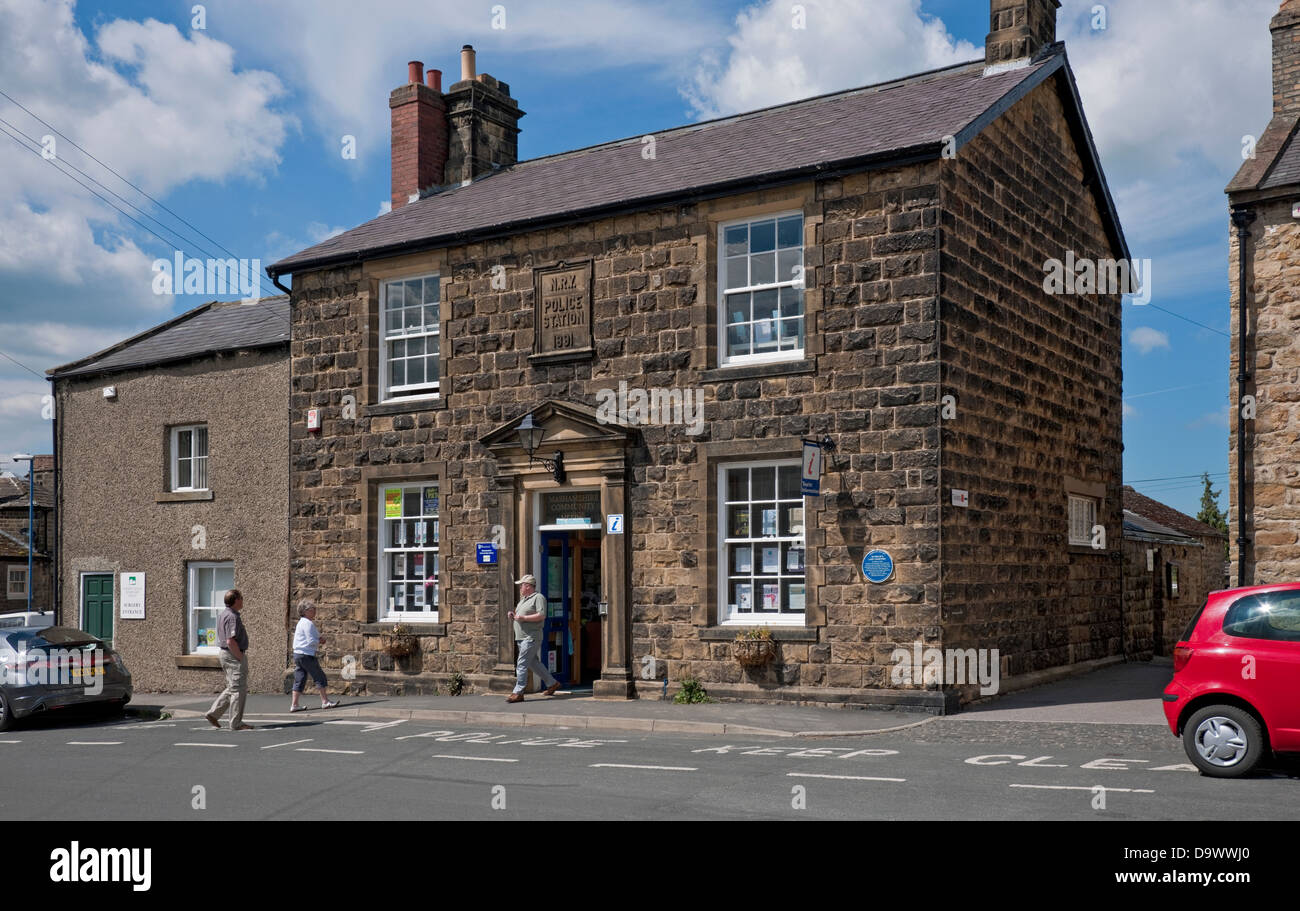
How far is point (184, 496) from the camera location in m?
22.2

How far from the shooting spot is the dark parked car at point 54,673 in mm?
16625

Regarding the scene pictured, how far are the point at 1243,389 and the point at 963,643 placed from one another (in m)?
5.07

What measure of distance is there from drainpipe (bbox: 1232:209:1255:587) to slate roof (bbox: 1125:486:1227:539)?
11.0m

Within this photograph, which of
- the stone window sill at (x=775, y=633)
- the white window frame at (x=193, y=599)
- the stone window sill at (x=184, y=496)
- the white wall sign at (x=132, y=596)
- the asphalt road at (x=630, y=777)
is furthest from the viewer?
the white wall sign at (x=132, y=596)

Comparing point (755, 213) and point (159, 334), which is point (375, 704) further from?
point (159, 334)

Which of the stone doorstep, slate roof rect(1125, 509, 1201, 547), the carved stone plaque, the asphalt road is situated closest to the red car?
the asphalt road

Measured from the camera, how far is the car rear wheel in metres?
9.97

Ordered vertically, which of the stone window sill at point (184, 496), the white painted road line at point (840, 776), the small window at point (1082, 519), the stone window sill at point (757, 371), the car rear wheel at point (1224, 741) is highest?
the stone window sill at point (757, 371)

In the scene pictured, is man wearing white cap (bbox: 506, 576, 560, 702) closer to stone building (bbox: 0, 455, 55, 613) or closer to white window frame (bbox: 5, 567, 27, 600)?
stone building (bbox: 0, 455, 55, 613)

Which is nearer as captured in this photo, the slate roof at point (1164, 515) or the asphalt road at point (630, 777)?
the asphalt road at point (630, 777)

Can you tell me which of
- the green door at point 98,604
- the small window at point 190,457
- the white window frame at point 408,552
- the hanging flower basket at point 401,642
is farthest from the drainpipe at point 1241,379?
the green door at point 98,604

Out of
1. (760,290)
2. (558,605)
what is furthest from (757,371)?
(558,605)

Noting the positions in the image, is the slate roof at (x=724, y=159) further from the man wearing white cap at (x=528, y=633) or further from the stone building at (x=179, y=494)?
the man wearing white cap at (x=528, y=633)

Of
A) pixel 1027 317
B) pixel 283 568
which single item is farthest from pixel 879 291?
pixel 283 568
